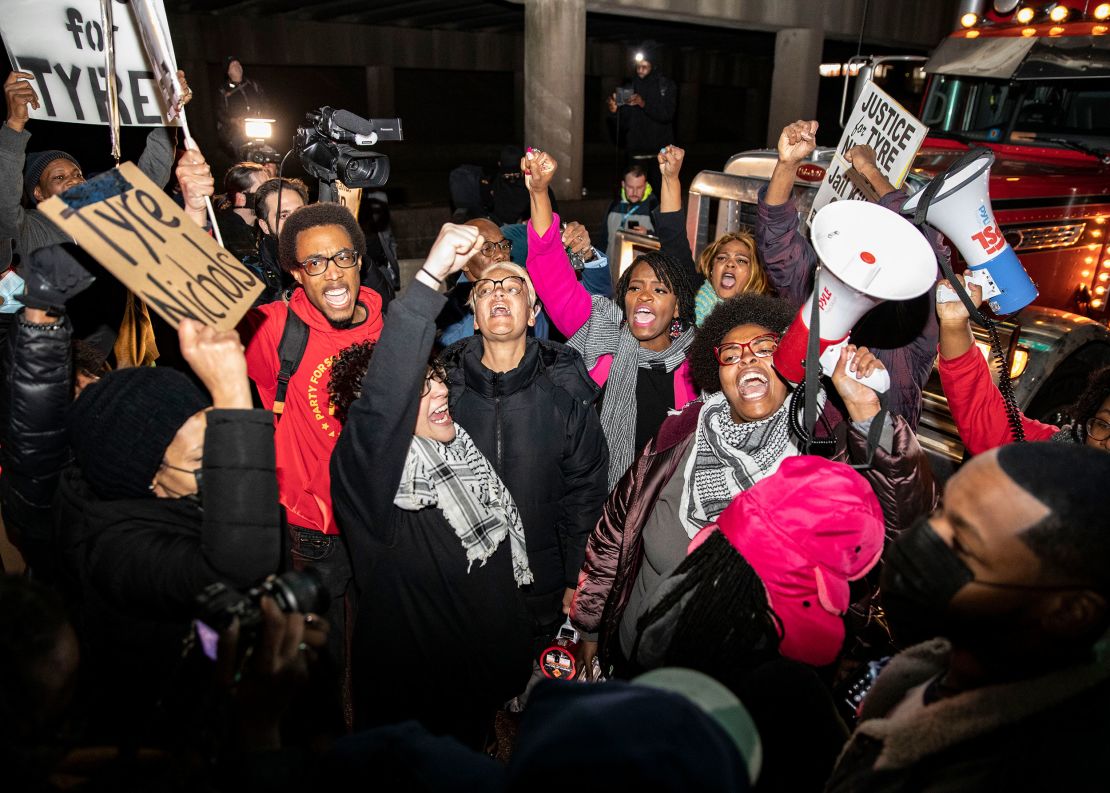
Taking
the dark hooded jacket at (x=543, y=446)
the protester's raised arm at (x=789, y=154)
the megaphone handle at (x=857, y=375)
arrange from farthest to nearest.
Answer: the protester's raised arm at (x=789, y=154) < the dark hooded jacket at (x=543, y=446) < the megaphone handle at (x=857, y=375)

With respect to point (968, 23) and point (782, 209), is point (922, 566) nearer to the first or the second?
point (782, 209)

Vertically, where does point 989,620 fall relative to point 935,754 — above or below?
above

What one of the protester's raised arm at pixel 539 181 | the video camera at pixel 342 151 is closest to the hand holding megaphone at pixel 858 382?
the protester's raised arm at pixel 539 181

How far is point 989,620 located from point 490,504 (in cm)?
154

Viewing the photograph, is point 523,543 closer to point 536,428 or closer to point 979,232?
point 536,428

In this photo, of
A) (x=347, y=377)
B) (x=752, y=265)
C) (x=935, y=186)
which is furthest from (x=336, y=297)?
(x=935, y=186)

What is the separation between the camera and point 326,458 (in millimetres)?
2996

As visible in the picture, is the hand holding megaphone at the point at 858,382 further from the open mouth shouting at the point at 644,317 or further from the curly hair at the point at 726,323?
the open mouth shouting at the point at 644,317

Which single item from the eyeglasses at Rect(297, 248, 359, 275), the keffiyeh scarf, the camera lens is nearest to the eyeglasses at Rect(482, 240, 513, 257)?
the eyeglasses at Rect(297, 248, 359, 275)

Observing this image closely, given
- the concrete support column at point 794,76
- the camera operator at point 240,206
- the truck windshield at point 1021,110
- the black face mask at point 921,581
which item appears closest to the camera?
the black face mask at point 921,581

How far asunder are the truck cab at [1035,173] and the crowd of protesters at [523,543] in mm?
2070

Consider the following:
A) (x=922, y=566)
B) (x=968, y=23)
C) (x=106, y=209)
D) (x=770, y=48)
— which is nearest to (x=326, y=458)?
(x=106, y=209)

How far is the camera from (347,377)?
254 cm

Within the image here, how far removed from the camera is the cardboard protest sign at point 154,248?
1.79m
